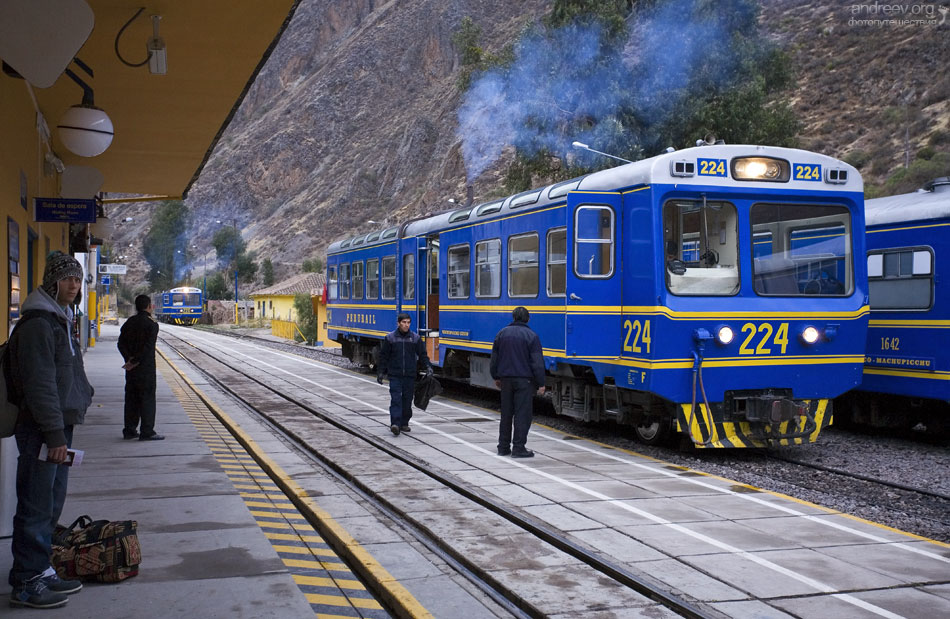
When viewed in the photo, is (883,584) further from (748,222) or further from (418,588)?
(748,222)

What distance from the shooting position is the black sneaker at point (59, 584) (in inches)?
202

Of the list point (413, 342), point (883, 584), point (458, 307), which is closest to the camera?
point (883, 584)

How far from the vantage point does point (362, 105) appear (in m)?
115

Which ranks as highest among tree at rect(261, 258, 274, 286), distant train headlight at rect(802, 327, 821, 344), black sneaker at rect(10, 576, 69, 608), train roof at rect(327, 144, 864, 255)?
tree at rect(261, 258, 274, 286)

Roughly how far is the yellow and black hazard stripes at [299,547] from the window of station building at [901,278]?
27.8 feet

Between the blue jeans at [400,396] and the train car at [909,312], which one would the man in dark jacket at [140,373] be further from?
the train car at [909,312]

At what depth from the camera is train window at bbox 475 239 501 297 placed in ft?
47.0

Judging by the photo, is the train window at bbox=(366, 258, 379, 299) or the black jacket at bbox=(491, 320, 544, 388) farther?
the train window at bbox=(366, 258, 379, 299)

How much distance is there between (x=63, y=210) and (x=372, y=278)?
33.7 feet

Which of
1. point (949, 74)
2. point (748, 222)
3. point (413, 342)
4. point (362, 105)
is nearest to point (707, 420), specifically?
point (748, 222)

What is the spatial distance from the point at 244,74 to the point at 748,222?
6.00 m

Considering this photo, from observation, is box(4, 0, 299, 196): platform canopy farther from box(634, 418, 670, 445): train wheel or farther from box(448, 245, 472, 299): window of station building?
box(634, 418, 670, 445): train wheel

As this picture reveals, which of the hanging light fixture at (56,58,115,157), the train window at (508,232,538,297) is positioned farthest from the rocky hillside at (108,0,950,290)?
the hanging light fixture at (56,58,115,157)

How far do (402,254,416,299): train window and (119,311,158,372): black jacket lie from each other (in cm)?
761
